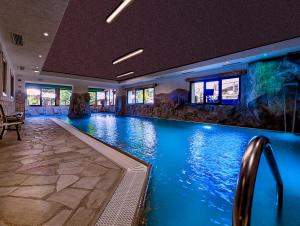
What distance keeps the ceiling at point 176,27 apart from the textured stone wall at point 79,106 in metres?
6.28

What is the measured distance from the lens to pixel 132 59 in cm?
783

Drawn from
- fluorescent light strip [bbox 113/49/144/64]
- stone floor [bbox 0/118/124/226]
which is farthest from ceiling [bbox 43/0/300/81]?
stone floor [bbox 0/118/124/226]

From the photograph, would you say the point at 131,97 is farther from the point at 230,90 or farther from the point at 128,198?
the point at 128,198

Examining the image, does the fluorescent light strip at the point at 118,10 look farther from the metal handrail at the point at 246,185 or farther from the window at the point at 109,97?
the window at the point at 109,97

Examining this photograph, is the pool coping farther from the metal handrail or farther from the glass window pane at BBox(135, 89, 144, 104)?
the glass window pane at BBox(135, 89, 144, 104)

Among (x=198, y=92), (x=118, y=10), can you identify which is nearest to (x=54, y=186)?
(x=118, y=10)

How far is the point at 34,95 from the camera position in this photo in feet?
49.6

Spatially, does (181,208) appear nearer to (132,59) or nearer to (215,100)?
(132,59)

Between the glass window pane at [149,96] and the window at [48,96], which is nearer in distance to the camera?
the glass window pane at [149,96]

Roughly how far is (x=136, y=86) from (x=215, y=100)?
24.3 feet

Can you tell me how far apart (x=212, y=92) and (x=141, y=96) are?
6.71 m

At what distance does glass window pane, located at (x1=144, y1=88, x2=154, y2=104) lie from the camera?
44.0ft

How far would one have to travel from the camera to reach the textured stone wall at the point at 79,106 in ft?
41.9

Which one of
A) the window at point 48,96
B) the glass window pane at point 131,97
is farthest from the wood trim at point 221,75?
the window at point 48,96
